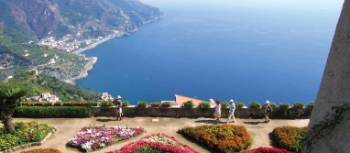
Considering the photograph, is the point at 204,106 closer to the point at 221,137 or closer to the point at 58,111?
the point at 221,137

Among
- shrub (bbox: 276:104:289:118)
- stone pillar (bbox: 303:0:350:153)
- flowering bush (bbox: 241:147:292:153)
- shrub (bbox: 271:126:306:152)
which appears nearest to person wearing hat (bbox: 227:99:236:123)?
shrub (bbox: 271:126:306:152)

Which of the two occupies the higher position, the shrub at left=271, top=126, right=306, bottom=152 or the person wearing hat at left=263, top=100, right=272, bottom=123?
the person wearing hat at left=263, top=100, right=272, bottom=123

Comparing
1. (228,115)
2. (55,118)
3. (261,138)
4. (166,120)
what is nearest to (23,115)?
(55,118)

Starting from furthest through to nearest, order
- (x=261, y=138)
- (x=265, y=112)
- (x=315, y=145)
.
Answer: (x=265, y=112) → (x=261, y=138) → (x=315, y=145)

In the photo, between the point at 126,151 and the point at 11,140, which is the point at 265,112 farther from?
the point at 11,140

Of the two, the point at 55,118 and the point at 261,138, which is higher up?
the point at 55,118

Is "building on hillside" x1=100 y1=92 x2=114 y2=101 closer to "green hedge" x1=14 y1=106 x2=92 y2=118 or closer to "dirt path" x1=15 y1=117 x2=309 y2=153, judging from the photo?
"green hedge" x1=14 y1=106 x2=92 y2=118
